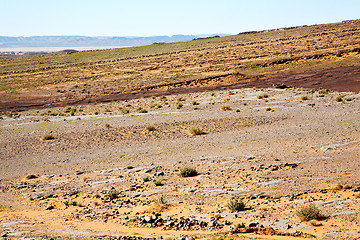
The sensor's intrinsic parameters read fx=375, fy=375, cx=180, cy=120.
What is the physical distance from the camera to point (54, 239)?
9742 mm

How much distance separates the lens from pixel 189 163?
708 inches

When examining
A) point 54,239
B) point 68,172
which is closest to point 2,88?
point 68,172

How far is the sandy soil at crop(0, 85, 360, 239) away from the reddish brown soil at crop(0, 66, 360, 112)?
11.5m

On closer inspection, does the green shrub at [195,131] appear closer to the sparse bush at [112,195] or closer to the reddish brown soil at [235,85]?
the sparse bush at [112,195]

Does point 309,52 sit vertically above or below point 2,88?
above

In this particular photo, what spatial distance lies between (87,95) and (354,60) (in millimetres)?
38734

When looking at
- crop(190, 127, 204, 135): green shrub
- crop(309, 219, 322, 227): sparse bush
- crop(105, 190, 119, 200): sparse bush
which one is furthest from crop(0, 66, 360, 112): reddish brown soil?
crop(309, 219, 322, 227): sparse bush

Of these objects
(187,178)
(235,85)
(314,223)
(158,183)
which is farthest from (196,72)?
(314,223)

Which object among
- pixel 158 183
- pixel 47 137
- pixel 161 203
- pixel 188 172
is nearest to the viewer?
pixel 161 203

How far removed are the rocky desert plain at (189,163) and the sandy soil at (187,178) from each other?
0.06m

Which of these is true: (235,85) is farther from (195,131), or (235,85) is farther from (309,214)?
(309,214)

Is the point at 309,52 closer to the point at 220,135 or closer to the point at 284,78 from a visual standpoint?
the point at 284,78

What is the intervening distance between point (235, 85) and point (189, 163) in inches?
1204

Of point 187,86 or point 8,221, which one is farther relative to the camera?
point 187,86
